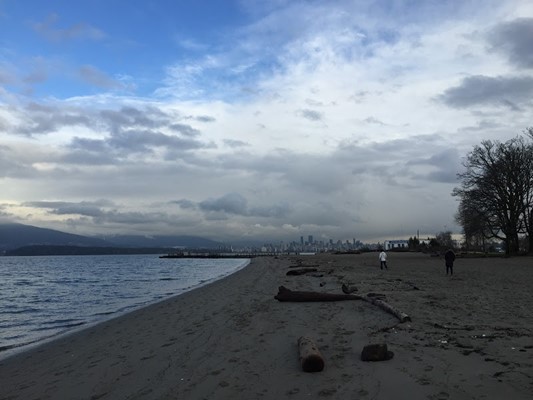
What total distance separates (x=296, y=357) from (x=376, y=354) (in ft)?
4.96

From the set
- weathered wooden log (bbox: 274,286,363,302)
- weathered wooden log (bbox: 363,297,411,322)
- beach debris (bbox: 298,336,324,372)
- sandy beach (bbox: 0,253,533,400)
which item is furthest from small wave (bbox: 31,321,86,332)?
beach debris (bbox: 298,336,324,372)

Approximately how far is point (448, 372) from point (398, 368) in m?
0.71

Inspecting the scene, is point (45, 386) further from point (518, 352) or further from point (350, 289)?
point (350, 289)

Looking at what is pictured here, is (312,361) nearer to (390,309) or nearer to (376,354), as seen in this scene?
(376,354)

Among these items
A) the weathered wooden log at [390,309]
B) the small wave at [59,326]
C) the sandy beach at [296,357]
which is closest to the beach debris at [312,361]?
the sandy beach at [296,357]

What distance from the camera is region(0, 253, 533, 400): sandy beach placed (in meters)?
6.00

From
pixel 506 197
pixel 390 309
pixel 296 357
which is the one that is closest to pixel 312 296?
pixel 390 309

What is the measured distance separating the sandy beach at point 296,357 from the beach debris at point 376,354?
0.12 metres

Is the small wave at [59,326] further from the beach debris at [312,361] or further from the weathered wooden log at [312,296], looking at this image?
the beach debris at [312,361]

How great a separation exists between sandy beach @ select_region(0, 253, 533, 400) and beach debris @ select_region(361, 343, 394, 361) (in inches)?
4.8

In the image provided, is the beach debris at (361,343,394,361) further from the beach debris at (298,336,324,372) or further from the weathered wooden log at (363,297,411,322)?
the weathered wooden log at (363,297,411,322)

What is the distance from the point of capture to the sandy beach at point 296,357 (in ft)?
19.7

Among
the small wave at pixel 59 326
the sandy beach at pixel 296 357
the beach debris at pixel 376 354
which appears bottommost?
the small wave at pixel 59 326

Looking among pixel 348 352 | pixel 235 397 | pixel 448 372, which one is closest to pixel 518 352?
pixel 448 372
